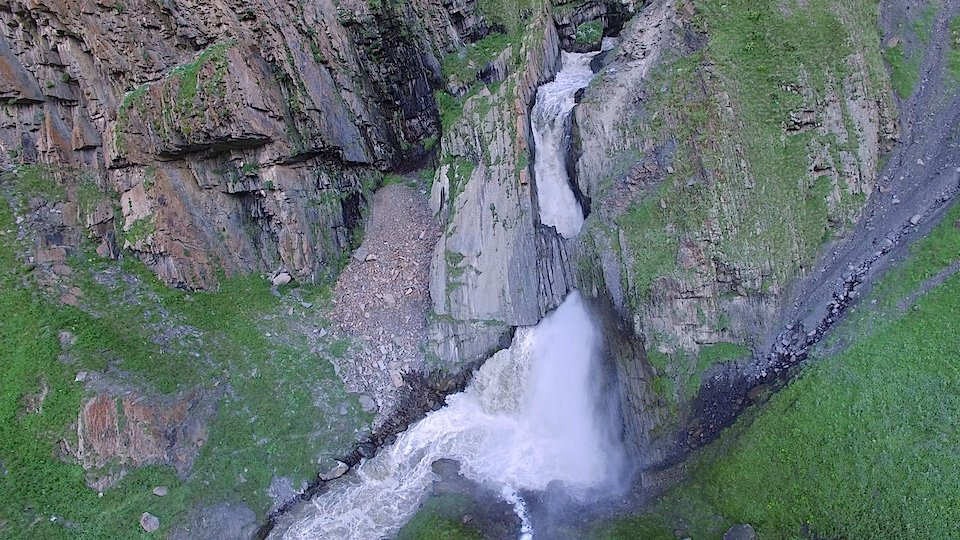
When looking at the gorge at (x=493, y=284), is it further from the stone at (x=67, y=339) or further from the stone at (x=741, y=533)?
the stone at (x=741, y=533)

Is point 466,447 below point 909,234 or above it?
below

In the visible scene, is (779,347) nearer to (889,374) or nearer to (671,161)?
(889,374)

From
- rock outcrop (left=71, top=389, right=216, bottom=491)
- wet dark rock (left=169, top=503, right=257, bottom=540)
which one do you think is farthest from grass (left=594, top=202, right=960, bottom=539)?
rock outcrop (left=71, top=389, right=216, bottom=491)

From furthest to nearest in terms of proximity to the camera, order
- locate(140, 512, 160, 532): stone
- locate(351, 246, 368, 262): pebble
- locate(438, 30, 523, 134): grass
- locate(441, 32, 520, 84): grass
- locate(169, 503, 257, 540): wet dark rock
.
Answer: locate(441, 32, 520, 84): grass
locate(438, 30, 523, 134): grass
locate(351, 246, 368, 262): pebble
locate(169, 503, 257, 540): wet dark rock
locate(140, 512, 160, 532): stone

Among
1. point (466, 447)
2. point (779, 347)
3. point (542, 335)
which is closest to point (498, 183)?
point (542, 335)

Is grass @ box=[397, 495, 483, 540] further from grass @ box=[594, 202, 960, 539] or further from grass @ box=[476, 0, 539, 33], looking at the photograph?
grass @ box=[476, 0, 539, 33]

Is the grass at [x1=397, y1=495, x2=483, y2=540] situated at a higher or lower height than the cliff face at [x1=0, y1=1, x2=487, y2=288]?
lower

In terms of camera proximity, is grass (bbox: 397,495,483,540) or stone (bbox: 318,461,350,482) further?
stone (bbox: 318,461,350,482)

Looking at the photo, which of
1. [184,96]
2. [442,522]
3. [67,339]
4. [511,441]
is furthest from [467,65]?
[442,522]
